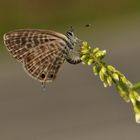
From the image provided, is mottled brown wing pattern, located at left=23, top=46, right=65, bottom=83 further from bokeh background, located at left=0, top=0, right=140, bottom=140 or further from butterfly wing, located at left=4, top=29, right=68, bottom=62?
bokeh background, located at left=0, top=0, right=140, bottom=140

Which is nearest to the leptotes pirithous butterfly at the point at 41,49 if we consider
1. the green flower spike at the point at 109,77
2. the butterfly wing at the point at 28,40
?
the butterfly wing at the point at 28,40

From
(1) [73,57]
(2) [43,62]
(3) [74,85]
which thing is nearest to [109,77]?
(1) [73,57]

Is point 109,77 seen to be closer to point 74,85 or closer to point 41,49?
point 41,49

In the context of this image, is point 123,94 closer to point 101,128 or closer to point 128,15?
point 101,128

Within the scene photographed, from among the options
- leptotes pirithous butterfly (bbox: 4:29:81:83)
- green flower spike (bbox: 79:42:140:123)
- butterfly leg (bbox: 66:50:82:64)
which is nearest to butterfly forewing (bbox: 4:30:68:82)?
leptotes pirithous butterfly (bbox: 4:29:81:83)

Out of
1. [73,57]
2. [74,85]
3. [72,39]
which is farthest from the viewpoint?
[74,85]

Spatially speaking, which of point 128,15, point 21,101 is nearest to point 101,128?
point 21,101
